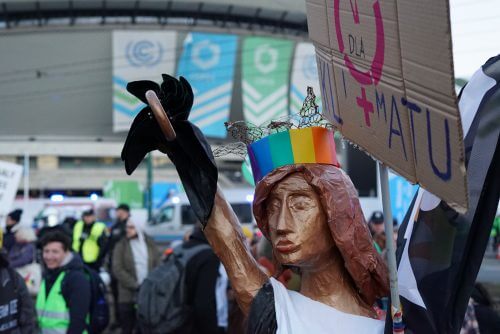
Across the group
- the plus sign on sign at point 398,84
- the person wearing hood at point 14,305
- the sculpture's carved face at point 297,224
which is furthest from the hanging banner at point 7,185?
the plus sign on sign at point 398,84

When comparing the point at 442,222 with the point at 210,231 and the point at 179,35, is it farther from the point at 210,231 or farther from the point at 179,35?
the point at 179,35

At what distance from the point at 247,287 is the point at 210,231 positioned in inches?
9.3

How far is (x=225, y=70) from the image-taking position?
34.9 metres

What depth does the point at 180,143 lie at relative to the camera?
224cm

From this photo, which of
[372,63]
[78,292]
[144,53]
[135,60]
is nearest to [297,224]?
[372,63]

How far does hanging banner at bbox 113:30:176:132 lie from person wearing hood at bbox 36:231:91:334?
3042 cm

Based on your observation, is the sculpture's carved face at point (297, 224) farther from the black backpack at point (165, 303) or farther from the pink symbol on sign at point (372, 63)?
the black backpack at point (165, 303)

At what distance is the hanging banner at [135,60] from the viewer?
34812 millimetres

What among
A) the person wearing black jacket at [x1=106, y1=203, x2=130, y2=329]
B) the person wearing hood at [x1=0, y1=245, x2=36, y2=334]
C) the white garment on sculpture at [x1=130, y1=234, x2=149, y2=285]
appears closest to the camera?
the person wearing hood at [x1=0, y1=245, x2=36, y2=334]

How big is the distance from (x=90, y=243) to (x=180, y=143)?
6862 millimetres

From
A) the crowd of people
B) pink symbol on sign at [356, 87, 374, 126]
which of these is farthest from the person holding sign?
pink symbol on sign at [356, 87, 374, 126]

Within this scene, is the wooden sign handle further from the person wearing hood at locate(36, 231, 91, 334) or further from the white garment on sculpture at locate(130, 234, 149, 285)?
the white garment on sculpture at locate(130, 234, 149, 285)

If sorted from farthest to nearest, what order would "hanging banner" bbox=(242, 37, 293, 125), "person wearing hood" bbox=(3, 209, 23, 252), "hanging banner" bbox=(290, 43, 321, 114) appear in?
"hanging banner" bbox=(290, 43, 321, 114) < "hanging banner" bbox=(242, 37, 293, 125) < "person wearing hood" bbox=(3, 209, 23, 252)

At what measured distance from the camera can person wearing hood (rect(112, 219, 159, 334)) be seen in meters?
7.22
